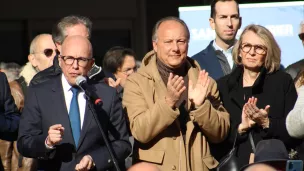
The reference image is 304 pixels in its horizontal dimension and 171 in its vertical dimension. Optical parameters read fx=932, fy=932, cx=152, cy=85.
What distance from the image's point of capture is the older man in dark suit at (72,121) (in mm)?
6887

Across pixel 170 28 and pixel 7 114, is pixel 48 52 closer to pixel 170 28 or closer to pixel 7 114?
pixel 7 114

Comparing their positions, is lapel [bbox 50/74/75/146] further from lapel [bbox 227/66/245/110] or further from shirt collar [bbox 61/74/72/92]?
lapel [bbox 227/66/245/110]

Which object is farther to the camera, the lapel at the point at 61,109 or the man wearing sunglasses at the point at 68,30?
the man wearing sunglasses at the point at 68,30

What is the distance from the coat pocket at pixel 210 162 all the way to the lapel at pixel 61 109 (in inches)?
42.9

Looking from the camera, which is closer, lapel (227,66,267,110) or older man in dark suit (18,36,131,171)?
older man in dark suit (18,36,131,171)

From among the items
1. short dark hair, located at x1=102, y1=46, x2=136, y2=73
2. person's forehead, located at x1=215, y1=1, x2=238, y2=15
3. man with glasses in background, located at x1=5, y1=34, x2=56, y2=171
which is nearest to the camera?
person's forehead, located at x1=215, y1=1, x2=238, y2=15

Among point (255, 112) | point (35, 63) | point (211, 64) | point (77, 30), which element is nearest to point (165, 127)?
point (255, 112)

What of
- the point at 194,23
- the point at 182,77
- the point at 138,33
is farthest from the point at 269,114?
the point at 138,33

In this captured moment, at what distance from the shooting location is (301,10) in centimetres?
994

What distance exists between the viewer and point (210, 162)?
24.0 feet

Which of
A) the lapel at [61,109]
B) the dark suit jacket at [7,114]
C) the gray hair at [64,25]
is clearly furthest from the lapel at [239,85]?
the dark suit jacket at [7,114]

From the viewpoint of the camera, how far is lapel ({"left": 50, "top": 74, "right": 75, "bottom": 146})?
22.7ft

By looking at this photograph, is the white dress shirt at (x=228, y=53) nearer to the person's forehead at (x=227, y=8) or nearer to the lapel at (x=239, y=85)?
the person's forehead at (x=227, y=8)

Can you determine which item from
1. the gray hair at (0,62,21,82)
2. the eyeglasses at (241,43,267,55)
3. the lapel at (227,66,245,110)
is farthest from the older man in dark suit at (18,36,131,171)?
the gray hair at (0,62,21,82)
